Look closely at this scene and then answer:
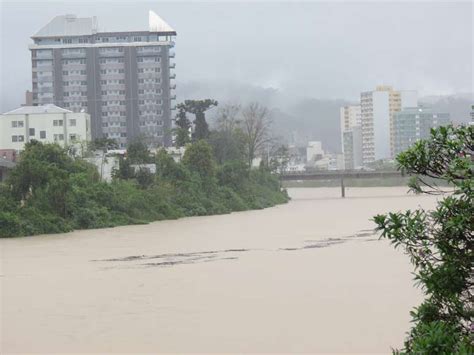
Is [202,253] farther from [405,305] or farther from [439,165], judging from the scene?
[439,165]

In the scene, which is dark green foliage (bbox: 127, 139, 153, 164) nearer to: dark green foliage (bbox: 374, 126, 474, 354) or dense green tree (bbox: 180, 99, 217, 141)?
dense green tree (bbox: 180, 99, 217, 141)

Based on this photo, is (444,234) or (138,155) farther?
(138,155)

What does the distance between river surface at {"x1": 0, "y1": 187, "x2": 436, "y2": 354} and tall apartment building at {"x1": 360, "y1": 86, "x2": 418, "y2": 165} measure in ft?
315

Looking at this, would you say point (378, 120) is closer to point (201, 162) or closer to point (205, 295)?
point (201, 162)

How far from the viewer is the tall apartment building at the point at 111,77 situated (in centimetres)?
6450

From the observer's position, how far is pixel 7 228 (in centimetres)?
→ 2281

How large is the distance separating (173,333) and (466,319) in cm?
508

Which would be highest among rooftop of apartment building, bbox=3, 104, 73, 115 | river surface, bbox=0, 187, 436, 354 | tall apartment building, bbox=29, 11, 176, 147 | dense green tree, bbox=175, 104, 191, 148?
tall apartment building, bbox=29, 11, 176, 147

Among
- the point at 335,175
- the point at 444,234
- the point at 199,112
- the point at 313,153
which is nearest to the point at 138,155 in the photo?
the point at 199,112

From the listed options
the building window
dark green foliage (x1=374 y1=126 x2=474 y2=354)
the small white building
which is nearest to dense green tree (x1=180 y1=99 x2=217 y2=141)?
the building window

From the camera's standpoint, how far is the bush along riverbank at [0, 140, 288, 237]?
80.2 ft

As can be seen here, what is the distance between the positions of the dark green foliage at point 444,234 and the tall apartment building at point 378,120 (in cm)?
11224

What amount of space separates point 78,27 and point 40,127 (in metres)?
19.1

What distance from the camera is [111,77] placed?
6538 cm
